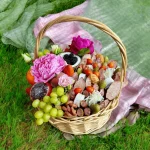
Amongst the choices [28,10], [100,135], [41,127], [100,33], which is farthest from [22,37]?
[100,135]

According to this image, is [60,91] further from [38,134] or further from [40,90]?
[38,134]

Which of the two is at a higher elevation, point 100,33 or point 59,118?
point 59,118

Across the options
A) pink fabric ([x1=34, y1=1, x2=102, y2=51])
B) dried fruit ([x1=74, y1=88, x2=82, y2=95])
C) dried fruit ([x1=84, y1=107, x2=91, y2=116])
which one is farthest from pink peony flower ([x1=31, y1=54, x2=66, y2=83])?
pink fabric ([x1=34, y1=1, x2=102, y2=51])

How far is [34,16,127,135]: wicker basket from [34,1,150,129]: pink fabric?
0.12 meters

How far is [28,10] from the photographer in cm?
303

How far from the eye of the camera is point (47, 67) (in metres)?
2.07

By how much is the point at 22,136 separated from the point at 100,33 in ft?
3.24

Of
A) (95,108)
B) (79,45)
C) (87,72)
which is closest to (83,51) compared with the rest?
(79,45)

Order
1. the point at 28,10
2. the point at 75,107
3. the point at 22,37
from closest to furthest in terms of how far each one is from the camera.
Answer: the point at 75,107 < the point at 22,37 < the point at 28,10

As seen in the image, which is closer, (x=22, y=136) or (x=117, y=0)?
(x=22, y=136)

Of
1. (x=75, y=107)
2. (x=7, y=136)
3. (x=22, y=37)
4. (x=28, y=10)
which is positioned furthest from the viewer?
(x=28, y=10)

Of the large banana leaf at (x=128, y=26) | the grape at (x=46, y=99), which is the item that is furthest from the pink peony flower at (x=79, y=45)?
the large banana leaf at (x=128, y=26)

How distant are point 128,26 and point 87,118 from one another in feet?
3.58

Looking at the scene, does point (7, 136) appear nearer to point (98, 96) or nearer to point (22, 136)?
point (22, 136)
